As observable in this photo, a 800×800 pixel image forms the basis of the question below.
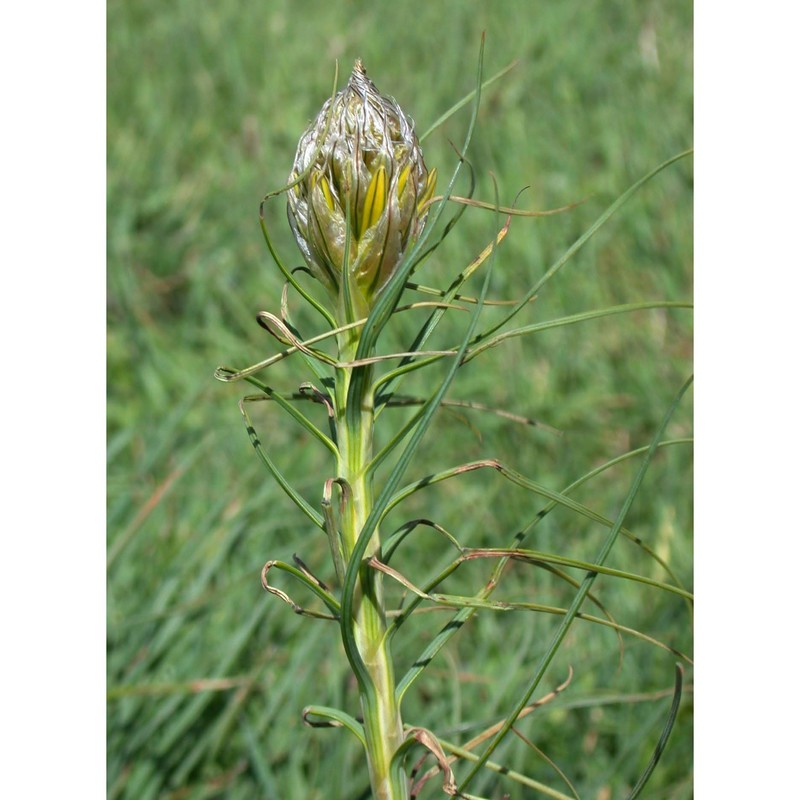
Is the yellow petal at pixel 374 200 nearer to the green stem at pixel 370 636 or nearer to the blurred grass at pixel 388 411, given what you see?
the green stem at pixel 370 636

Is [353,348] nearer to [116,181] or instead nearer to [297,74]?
[116,181]

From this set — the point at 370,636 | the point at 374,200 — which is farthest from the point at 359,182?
the point at 370,636

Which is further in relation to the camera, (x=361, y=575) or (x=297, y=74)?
(x=297, y=74)

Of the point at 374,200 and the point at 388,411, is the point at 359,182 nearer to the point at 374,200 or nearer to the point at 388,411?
the point at 374,200

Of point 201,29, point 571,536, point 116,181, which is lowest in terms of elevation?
point 571,536

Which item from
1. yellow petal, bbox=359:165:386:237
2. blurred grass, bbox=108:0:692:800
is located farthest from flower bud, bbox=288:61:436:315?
blurred grass, bbox=108:0:692:800

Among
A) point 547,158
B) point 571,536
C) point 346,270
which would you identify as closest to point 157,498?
point 571,536
